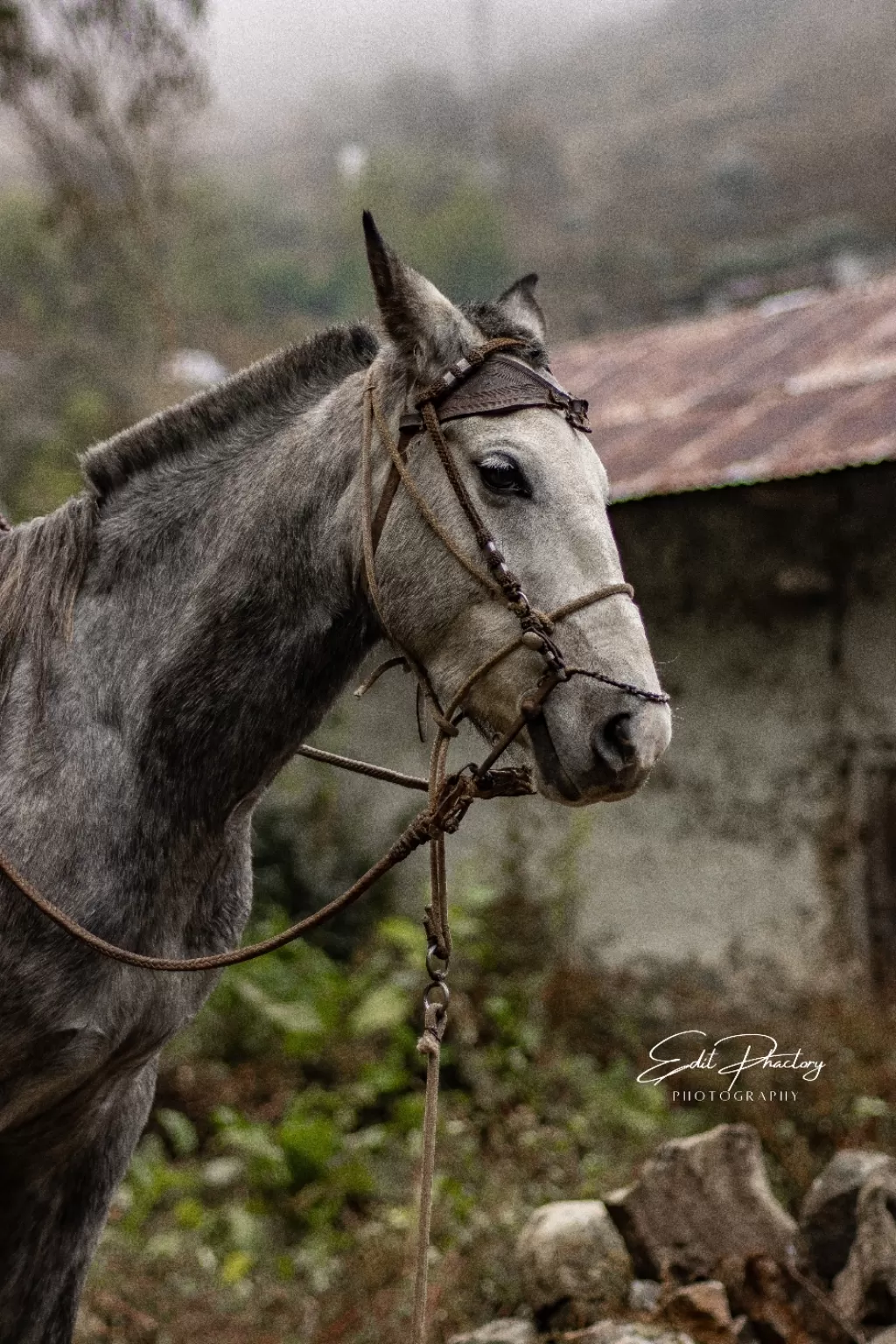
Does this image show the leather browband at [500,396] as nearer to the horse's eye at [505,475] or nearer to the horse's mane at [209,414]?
the horse's eye at [505,475]

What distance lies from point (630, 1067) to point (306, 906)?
8.98 ft

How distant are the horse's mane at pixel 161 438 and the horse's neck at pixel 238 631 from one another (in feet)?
0.41

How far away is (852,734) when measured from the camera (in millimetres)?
6203

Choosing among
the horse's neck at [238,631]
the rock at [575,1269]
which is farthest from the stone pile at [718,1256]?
the horse's neck at [238,631]

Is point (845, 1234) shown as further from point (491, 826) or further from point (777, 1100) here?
point (491, 826)

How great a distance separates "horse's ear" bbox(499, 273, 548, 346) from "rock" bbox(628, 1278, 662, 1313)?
2777mm

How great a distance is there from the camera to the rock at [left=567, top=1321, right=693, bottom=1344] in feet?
10.5

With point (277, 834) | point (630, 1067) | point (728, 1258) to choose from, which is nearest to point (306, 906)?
point (277, 834)

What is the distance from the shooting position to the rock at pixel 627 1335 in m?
3.21

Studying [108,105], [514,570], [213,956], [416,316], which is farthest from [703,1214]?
[108,105]

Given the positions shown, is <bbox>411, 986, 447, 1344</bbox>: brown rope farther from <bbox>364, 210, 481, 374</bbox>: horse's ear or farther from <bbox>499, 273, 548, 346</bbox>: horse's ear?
<bbox>499, 273, 548, 346</bbox>: horse's ear

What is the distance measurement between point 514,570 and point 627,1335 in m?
2.22
